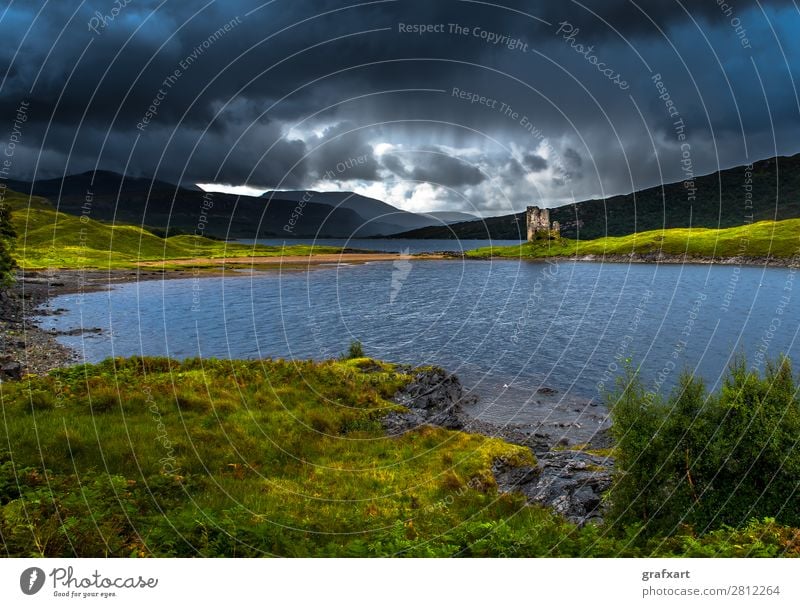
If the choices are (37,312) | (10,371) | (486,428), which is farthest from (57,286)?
(486,428)

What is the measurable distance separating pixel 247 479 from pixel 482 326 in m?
64.1

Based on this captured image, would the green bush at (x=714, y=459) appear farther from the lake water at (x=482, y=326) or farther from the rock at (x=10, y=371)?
the rock at (x=10, y=371)

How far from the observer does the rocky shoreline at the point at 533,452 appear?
18.6 metres

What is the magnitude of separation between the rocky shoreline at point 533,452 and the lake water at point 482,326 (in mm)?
4629

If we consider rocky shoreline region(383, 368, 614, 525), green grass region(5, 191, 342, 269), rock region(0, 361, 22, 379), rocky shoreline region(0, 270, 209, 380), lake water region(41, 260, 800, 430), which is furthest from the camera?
green grass region(5, 191, 342, 269)

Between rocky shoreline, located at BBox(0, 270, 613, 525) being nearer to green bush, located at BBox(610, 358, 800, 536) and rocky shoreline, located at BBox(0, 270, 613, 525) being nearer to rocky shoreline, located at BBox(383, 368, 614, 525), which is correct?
rocky shoreline, located at BBox(383, 368, 614, 525)

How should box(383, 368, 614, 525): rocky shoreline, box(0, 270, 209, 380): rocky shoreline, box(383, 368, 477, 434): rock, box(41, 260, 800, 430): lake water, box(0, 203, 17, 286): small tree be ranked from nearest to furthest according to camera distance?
box(383, 368, 614, 525): rocky shoreline
box(383, 368, 477, 434): rock
box(0, 270, 209, 380): rocky shoreline
box(0, 203, 17, 286): small tree
box(41, 260, 800, 430): lake water

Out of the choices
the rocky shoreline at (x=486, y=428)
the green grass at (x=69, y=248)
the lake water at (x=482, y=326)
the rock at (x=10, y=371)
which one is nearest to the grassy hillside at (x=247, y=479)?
the rocky shoreline at (x=486, y=428)

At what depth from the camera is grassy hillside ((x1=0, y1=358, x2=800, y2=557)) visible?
27.1 ft

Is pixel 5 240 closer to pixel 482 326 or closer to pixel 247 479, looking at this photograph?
pixel 247 479

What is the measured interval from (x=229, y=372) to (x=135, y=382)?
671 centimetres

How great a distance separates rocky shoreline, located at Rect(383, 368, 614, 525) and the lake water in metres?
4.63

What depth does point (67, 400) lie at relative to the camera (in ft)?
62.0

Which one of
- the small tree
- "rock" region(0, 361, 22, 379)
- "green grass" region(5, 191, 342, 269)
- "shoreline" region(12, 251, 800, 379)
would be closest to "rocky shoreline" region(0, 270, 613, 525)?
"rock" region(0, 361, 22, 379)
